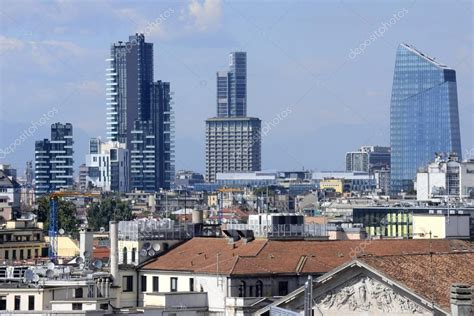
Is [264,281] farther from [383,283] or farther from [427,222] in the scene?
[427,222]

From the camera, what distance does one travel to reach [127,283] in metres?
87.7

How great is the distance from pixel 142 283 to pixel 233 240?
513 cm

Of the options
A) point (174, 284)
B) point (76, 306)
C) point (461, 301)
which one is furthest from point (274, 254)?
point (461, 301)

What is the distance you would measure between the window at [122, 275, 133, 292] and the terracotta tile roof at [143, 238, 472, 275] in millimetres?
943

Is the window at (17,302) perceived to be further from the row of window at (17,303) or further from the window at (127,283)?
the window at (127,283)

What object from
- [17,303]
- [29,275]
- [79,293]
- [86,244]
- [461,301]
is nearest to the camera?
[461,301]

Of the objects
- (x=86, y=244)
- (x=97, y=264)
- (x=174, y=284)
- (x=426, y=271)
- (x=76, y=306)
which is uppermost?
(x=86, y=244)

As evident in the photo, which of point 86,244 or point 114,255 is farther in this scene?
point 86,244

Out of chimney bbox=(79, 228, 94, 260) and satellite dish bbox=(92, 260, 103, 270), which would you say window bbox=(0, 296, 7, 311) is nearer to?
satellite dish bbox=(92, 260, 103, 270)

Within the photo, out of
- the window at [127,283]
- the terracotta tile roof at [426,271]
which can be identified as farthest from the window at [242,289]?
the terracotta tile roof at [426,271]

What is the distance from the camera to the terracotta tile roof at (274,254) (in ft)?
274

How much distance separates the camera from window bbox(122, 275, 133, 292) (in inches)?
3440

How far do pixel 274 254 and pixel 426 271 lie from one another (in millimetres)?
19364

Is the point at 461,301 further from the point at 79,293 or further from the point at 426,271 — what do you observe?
the point at 79,293
